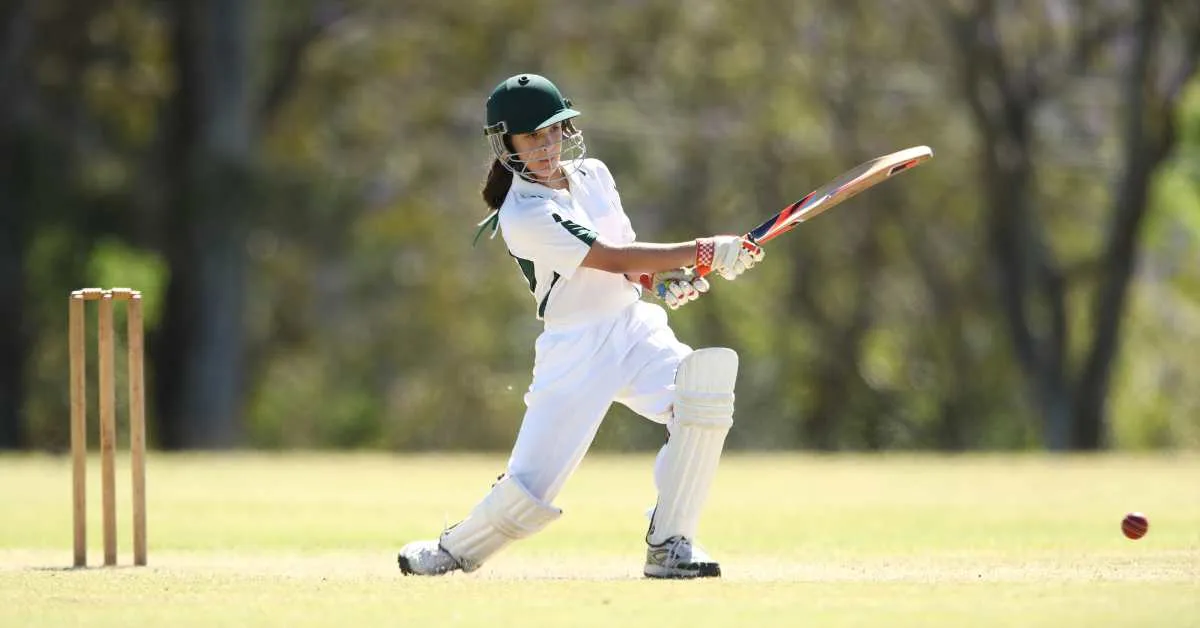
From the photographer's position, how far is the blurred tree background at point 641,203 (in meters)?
21.2

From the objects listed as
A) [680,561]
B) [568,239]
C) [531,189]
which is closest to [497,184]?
[531,189]

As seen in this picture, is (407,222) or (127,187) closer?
(127,187)

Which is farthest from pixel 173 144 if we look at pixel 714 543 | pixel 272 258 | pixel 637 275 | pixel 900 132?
pixel 637 275

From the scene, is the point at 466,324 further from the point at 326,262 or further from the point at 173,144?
the point at 173,144

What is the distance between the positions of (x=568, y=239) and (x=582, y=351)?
363 mm

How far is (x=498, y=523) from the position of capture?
6605 mm

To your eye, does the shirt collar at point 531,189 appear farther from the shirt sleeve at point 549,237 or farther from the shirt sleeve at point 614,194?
the shirt sleeve at point 614,194

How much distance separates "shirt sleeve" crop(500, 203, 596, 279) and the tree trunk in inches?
588

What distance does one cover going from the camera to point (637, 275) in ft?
21.7

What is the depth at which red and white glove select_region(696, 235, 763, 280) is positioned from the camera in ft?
21.1

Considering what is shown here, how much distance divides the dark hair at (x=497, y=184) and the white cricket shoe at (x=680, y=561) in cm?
120

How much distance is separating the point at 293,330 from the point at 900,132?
8.09 m

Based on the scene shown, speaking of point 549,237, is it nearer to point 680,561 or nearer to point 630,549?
point 680,561

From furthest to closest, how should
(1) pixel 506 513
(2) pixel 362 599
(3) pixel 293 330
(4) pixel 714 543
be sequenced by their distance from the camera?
(3) pixel 293 330, (4) pixel 714 543, (1) pixel 506 513, (2) pixel 362 599
